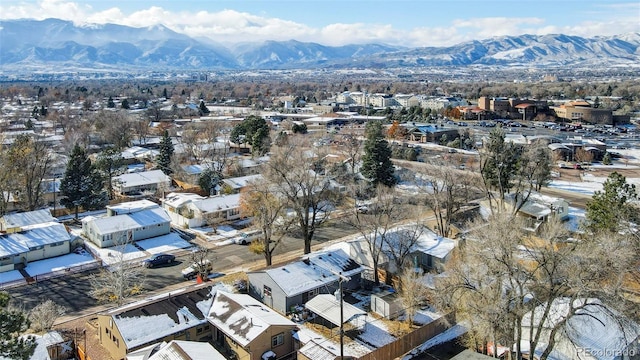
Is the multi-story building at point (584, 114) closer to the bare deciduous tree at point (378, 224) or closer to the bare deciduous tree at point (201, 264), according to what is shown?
the bare deciduous tree at point (378, 224)

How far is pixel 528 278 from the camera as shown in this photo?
12.4m

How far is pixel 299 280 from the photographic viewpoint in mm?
19766

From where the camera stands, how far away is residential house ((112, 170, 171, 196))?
3812 cm

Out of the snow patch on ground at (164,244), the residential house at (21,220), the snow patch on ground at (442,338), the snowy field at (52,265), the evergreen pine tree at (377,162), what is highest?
the evergreen pine tree at (377,162)

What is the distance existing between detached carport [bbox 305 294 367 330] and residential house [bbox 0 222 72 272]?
14577 millimetres

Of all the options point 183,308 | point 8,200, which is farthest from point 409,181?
point 8,200

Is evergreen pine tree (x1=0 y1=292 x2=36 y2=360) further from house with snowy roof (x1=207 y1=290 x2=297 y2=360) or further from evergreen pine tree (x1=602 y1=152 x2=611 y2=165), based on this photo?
evergreen pine tree (x1=602 y1=152 x2=611 y2=165)

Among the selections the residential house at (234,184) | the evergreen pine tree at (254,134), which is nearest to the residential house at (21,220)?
the residential house at (234,184)

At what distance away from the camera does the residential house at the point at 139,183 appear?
38.1 meters

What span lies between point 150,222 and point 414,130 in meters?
39.3

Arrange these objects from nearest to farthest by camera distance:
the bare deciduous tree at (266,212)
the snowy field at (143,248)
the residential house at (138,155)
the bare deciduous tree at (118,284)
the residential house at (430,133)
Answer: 1. the bare deciduous tree at (118,284)
2. the bare deciduous tree at (266,212)
3. the snowy field at (143,248)
4. the residential house at (138,155)
5. the residential house at (430,133)

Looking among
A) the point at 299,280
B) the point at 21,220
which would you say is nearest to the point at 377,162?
the point at 299,280

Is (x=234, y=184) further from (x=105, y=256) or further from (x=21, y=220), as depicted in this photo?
(x=21, y=220)

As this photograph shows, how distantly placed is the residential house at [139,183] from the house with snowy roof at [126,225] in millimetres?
8032
